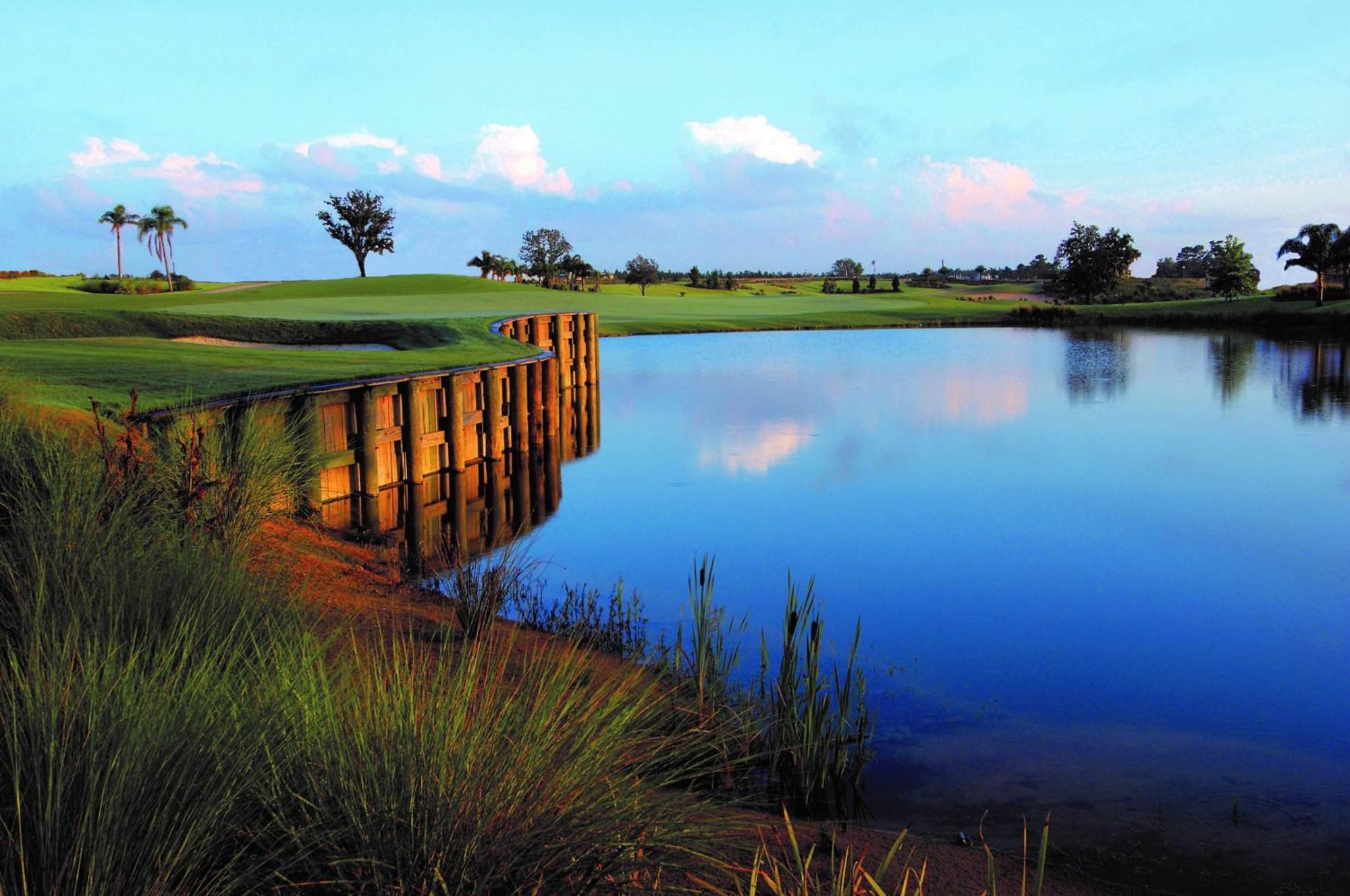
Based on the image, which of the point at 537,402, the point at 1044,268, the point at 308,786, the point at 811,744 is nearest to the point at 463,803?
the point at 308,786

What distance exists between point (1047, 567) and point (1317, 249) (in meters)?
77.0

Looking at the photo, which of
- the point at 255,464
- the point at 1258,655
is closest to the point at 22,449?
the point at 255,464

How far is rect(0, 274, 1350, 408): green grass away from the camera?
15984mm

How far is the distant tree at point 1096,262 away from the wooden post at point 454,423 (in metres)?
103

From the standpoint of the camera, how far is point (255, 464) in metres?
10.4

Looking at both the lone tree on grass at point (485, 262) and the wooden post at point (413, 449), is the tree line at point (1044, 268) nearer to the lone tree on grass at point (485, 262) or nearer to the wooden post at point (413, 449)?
the lone tree on grass at point (485, 262)

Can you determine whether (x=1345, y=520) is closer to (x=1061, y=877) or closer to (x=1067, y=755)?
(x=1067, y=755)

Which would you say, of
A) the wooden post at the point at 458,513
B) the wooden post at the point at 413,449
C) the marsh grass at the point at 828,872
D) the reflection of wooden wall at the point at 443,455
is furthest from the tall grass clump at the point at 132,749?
the wooden post at the point at 413,449

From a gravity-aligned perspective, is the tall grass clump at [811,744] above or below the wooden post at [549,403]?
below

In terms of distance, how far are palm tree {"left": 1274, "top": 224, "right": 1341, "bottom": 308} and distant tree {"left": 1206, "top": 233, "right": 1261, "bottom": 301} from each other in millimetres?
8501

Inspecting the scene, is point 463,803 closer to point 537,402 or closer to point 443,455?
point 443,455

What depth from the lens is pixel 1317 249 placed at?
77.0 metres

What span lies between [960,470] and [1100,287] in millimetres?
100026

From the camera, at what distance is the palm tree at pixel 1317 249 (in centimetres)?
7650
